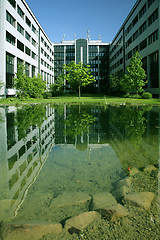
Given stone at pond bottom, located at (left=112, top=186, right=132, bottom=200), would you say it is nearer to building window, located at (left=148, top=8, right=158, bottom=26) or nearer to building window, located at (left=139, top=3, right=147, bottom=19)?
building window, located at (left=148, top=8, right=158, bottom=26)

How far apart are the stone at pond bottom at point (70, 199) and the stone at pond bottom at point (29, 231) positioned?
48 centimetres

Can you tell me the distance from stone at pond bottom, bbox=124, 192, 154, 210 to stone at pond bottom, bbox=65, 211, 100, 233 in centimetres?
58

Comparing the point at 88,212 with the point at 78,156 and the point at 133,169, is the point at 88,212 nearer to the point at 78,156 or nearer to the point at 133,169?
the point at 133,169

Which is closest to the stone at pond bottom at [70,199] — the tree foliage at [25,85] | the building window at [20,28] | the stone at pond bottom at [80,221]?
the stone at pond bottom at [80,221]

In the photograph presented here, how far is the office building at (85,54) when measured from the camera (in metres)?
96.6

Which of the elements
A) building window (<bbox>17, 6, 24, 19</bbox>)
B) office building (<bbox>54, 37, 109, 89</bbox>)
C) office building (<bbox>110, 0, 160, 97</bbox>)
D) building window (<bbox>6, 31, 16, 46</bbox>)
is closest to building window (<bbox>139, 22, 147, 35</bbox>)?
office building (<bbox>110, 0, 160, 97</bbox>)

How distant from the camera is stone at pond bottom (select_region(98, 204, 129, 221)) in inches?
97.4

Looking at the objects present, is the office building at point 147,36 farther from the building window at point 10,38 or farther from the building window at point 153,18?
the building window at point 10,38

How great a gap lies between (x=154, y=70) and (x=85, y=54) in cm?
6212

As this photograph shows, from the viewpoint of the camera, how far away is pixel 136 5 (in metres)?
48.7

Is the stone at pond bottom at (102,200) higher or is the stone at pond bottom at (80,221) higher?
the stone at pond bottom at (102,200)

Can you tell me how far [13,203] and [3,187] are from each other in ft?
1.89

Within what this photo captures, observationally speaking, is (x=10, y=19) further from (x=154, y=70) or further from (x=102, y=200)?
(x=102, y=200)

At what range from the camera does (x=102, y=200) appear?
2.84 metres
